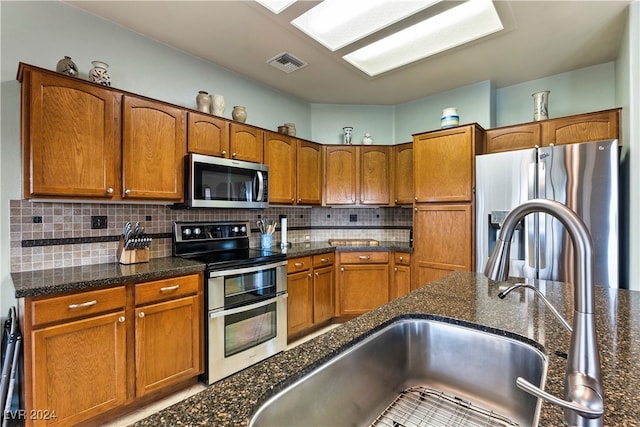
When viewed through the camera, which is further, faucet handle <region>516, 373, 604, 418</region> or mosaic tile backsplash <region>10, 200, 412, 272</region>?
mosaic tile backsplash <region>10, 200, 412, 272</region>

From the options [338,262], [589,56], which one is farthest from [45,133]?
[589,56]

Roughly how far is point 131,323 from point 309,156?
7.91 ft

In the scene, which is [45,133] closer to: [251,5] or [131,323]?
[131,323]

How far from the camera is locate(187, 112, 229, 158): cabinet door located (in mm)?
2463

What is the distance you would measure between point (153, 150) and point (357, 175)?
2289 millimetres

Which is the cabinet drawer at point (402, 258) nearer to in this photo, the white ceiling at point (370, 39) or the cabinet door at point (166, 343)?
the white ceiling at point (370, 39)

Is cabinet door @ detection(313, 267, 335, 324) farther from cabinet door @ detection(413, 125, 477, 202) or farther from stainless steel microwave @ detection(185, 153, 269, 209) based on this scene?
cabinet door @ detection(413, 125, 477, 202)

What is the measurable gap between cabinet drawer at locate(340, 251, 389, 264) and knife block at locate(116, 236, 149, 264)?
1.97 meters

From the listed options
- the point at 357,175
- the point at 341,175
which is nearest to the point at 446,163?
the point at 357,175

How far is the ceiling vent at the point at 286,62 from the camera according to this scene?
277 centimetres

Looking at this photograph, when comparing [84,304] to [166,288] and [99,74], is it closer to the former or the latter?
[166,288]

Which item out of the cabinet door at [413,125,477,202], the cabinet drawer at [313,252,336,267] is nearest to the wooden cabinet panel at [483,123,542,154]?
the cabinet door at [413,125,477,202]

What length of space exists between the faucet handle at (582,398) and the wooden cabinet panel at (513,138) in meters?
2.96

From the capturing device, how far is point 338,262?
3.44m
